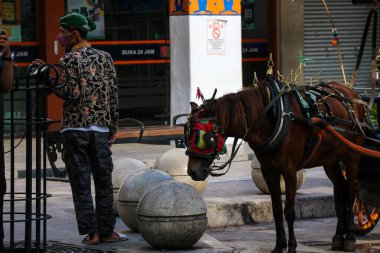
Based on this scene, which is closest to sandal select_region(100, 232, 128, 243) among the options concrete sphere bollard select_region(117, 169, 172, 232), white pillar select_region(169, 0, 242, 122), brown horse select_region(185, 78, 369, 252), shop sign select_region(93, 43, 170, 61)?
concrete sphere bollard select_region(117, 169, 172, 232)

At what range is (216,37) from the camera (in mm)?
20516

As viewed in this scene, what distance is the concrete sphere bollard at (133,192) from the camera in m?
10.5

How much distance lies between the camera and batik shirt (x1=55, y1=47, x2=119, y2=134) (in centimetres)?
941

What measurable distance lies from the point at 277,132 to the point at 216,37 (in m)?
11.0

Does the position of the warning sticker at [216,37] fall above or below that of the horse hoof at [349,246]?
above

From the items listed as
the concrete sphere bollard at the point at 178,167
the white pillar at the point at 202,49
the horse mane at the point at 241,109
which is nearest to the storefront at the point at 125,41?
the white pillar at the point at 202,49

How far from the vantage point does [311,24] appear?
23.7m

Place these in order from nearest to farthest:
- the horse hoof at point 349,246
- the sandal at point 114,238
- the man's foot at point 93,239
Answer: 1. the man's foot at point 93,239
2. the sandal at point 114,238
3. the horse hoof at point 349,246

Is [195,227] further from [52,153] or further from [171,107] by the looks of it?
[171,107]

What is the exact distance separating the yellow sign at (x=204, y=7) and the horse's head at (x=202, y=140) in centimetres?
1078

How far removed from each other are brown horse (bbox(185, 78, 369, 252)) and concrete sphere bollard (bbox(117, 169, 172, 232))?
1.06 metres

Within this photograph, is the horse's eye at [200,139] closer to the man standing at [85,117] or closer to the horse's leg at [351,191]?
the man standing at [85,117]

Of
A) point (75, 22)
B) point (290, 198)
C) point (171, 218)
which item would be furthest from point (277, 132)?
point (75, 22)

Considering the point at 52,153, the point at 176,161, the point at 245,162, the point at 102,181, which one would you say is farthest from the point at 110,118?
the point at 245,162
